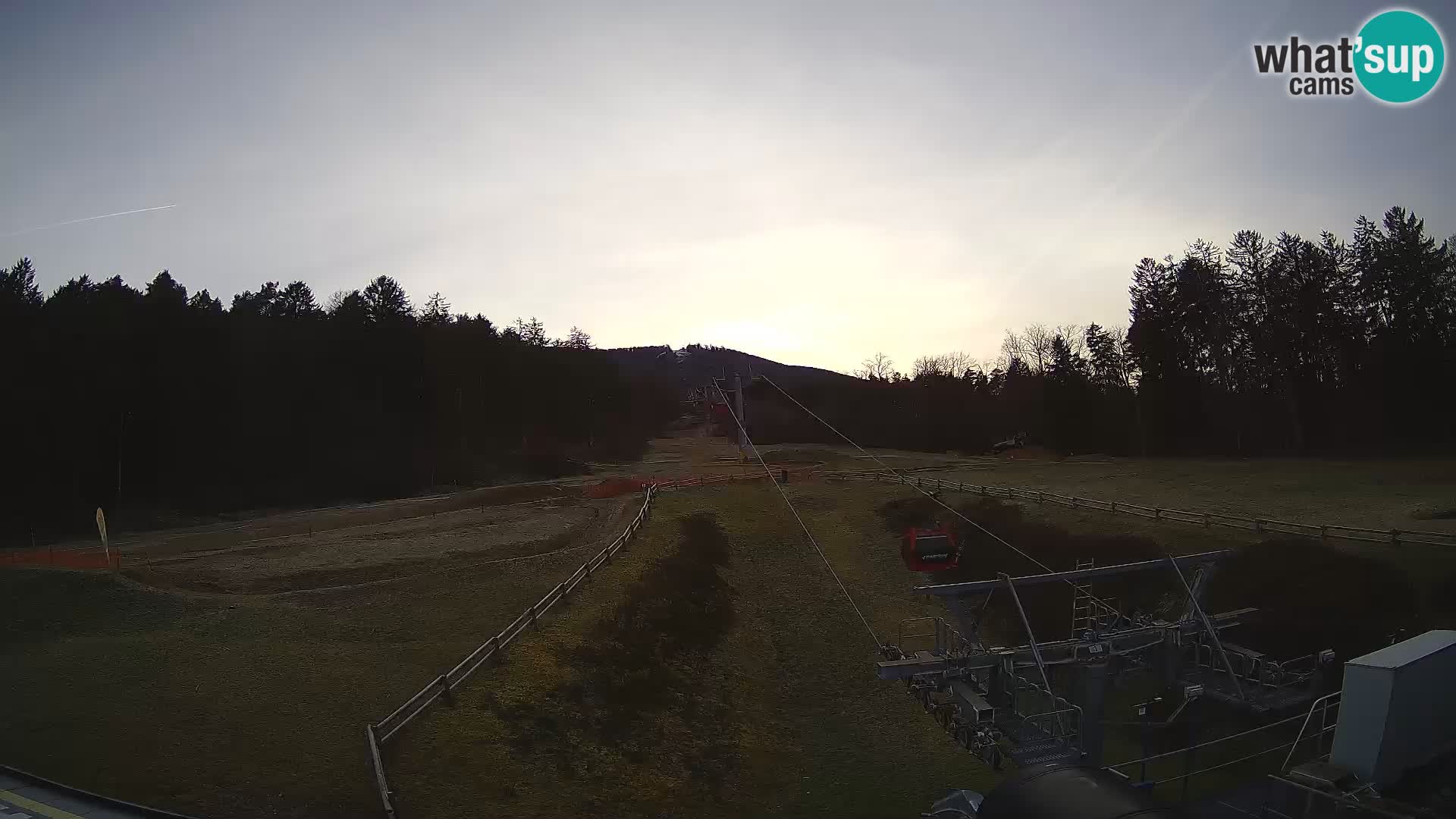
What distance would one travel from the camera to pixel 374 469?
6384 centimetres

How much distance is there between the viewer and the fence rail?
23891 millimetres

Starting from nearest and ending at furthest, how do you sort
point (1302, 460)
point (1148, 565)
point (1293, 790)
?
1. point (1293, 790)
2. point (1148, 565)
3. point (1302, 460)

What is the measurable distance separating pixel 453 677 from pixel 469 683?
405 millimetres

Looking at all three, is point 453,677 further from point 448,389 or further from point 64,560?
point 448,389

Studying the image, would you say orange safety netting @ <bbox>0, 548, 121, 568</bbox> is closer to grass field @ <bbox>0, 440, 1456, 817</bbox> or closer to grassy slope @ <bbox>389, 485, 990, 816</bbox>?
grass field @ <bbox>0, 440, 1456, 817</bbox>

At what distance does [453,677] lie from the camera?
18.8 meters

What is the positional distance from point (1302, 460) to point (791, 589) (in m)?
37.2

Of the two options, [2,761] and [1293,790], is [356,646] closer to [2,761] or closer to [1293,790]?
[2,761]

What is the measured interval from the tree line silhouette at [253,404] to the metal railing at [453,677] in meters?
34.3

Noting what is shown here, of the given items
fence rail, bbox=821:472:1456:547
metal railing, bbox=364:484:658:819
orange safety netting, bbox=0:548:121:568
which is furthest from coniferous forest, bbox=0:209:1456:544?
metal railing, bbox=364:484:658:819

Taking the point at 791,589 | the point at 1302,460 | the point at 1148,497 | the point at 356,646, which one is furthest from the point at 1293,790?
the point at 1302,460

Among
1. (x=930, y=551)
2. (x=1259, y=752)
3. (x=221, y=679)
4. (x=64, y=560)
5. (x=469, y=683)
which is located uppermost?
(x=930, y=551)

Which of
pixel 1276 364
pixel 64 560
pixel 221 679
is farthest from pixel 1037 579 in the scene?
pixel 1276 364

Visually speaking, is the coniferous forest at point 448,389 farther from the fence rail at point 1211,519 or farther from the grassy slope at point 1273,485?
the fence rail at point 1211,519
